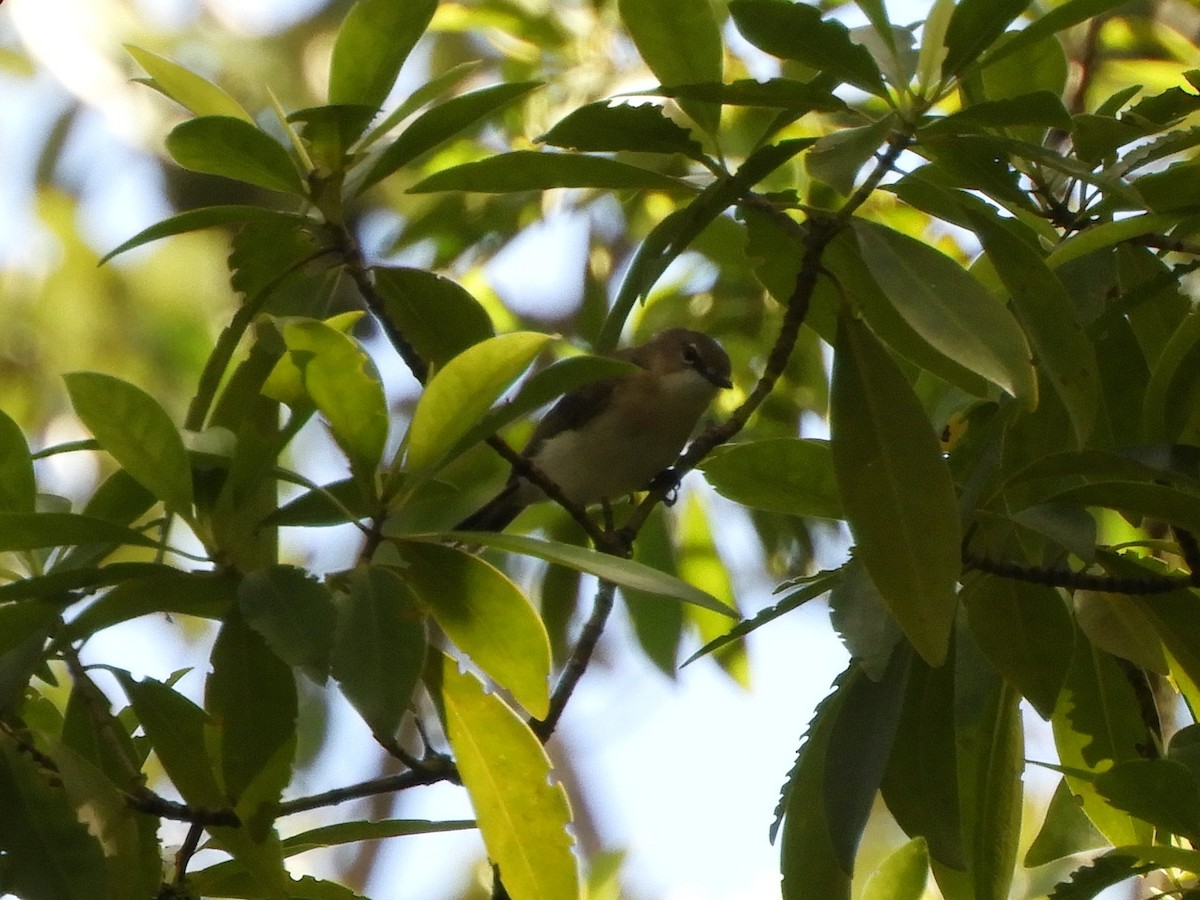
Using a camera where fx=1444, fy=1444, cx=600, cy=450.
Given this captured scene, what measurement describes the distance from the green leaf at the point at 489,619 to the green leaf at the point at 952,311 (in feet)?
1.72

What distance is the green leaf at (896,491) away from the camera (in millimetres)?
1498

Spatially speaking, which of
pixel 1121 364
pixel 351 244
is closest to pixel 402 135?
pixel 351 244

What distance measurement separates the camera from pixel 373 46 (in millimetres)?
1764

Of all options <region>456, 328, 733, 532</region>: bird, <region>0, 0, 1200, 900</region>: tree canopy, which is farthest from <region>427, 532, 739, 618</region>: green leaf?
<region>456, 328, 733, 532</region>: bird

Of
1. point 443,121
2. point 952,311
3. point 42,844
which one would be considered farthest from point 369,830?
point 952,311

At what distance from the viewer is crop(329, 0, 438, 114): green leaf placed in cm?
174

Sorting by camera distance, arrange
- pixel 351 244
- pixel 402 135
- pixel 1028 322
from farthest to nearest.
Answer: pixel 351 244 → pixel 402 135 → pixel 1028 322

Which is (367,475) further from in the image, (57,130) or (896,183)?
(57,130)

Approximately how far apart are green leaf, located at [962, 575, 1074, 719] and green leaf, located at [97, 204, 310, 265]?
1011 millimetres

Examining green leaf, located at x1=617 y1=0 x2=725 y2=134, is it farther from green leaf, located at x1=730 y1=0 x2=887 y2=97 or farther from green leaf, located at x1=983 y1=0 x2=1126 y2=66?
green leaf, located at x1=983 y1=0 x2=1126 y2=66

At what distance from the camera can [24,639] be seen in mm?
1601

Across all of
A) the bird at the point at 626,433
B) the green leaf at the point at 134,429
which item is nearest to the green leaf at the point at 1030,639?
the green leaf at the point at 134,429

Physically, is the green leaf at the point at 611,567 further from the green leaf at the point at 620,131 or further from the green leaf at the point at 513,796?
the green leaf at the point at 620,131

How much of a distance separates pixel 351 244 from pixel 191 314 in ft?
7.08
